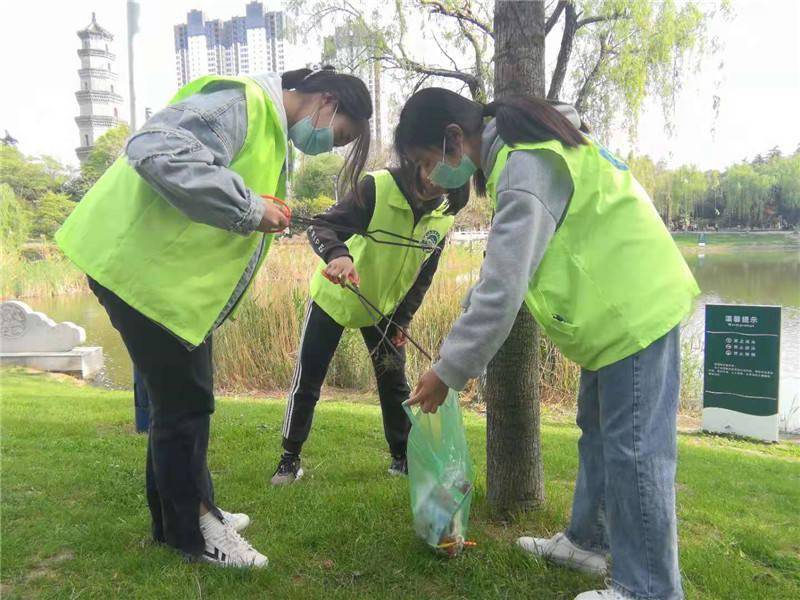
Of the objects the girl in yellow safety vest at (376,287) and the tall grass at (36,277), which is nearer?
the girl in yellow safety vest at (376,287)

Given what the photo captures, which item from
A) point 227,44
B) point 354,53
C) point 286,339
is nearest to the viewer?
point 354,53

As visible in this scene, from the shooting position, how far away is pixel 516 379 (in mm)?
2379

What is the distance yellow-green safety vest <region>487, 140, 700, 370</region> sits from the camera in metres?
1.59

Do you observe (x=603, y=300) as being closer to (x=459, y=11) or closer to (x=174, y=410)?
(x=174, y=410)

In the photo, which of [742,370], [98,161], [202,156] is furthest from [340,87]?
[98,161]

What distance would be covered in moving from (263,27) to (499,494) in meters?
6.73

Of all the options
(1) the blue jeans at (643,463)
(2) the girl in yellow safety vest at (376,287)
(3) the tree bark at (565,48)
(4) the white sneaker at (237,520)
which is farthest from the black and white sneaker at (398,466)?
(3) the tree bark at (565,48)

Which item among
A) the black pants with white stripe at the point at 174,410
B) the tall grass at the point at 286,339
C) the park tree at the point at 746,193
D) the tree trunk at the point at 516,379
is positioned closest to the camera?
the black pants with white stripe at the point at 174,410

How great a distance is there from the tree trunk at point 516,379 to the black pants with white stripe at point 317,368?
62 centimetres

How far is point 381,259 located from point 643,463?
1.50 metres

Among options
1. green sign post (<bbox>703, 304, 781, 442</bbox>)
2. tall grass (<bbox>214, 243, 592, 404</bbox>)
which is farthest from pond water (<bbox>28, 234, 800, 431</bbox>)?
Answer: tall grass (<bbox>214, 243, 592, 404</bbox>)

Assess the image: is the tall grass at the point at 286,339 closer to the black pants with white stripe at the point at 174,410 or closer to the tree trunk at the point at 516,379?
the tree trunk at the point at 516,379

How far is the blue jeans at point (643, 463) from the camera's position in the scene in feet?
5.30

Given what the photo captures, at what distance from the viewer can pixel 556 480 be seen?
3062 millimetres
